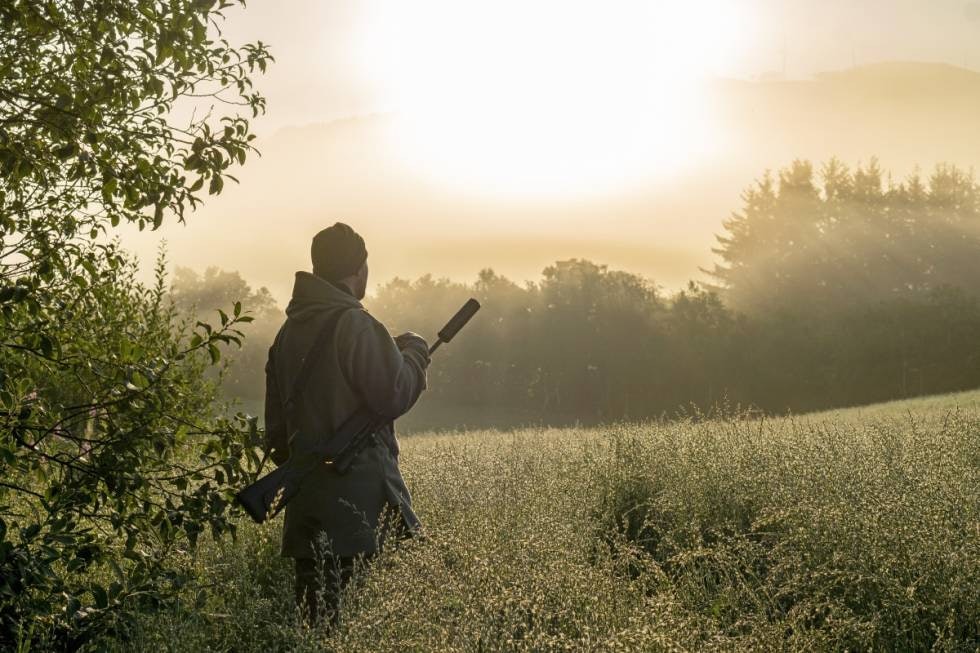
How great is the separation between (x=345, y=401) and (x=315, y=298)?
1.91 ft

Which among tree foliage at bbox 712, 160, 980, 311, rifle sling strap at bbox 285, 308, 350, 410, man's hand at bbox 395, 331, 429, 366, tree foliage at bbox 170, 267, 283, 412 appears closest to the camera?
rifle sling strap at bbox 285, 308, 350, 410

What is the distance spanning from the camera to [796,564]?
492 centimetres

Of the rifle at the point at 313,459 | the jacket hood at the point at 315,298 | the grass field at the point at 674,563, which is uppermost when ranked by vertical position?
the jacket hood at the point at 315,298

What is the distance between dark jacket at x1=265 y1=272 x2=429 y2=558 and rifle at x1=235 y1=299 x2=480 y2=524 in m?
0.05

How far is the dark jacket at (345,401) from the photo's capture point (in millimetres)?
4715

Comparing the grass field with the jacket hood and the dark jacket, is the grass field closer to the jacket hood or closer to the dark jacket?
the dark jacket

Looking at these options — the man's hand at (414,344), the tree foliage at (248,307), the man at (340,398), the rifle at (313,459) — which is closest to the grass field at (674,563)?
the man at (340,398)

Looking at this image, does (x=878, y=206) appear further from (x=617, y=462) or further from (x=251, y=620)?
(x=251, y=620)

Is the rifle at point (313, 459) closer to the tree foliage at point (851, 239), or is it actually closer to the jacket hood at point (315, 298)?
the jacket hood at point (315, 298)

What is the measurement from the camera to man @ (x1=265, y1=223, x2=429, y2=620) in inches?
186

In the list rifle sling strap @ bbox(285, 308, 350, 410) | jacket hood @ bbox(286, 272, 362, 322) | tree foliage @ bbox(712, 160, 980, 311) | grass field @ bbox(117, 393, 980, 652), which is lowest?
grass field @ bbox(117, 393, 980, 652)

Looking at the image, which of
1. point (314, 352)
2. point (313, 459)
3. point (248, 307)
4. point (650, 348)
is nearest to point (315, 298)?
point (314, 352)

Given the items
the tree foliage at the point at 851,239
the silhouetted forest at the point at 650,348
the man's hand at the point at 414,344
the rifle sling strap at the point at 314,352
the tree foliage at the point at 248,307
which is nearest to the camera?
the rifle sling strap at the point at 314,352

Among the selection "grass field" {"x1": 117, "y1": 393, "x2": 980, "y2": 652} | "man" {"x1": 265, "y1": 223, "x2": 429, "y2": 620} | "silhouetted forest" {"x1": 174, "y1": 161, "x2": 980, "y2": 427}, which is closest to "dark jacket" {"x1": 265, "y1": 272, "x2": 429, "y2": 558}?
"man" {"x1": 265, "y1": 223, "x2": 429, "y2": 620}
